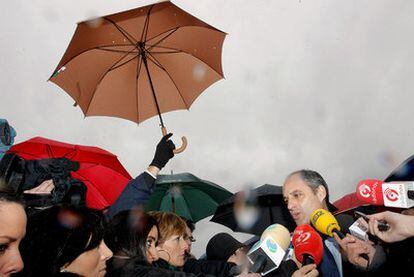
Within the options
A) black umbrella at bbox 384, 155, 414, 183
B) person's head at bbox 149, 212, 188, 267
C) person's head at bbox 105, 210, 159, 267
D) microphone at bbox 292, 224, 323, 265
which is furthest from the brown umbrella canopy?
black umbrella at bbox 384, 155, 414, 183

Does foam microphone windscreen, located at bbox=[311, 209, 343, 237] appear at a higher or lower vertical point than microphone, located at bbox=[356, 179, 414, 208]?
lower

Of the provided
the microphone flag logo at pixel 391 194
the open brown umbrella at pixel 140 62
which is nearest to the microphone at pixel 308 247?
the microphone flag logo at pixel 391 194

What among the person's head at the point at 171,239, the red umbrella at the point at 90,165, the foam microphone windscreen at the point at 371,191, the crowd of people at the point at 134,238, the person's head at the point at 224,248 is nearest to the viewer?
the crowd of people at the point at 134,238

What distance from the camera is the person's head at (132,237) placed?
328 centimetres

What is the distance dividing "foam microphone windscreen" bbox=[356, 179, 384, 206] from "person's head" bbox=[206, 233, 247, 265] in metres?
2.66

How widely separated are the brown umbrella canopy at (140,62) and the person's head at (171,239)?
180 cm

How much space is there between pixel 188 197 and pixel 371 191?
5180mm

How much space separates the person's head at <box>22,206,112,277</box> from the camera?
2615 mm

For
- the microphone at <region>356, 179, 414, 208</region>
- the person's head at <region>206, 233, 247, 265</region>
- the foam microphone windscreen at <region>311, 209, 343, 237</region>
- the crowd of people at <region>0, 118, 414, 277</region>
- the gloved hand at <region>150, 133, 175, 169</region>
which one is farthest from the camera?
the person's head at <region>206, 233, 247, 265</region>

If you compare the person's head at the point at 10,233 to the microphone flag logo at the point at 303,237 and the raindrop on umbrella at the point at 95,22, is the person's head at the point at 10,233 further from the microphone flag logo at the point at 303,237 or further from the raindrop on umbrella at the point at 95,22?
the raindrop on umbrella at the point at 95,22

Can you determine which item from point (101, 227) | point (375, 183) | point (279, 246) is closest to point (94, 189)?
point (101, 227)

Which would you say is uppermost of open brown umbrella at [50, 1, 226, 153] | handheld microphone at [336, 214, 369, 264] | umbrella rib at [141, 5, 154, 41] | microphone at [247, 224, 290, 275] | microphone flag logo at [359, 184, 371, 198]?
umbrella rib at [141, 5, 154, 41]

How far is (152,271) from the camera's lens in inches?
111

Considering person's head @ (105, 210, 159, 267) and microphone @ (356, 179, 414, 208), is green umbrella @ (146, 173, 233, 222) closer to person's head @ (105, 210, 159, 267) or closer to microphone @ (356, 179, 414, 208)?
person's head @ (105, 210, 159, 267)
